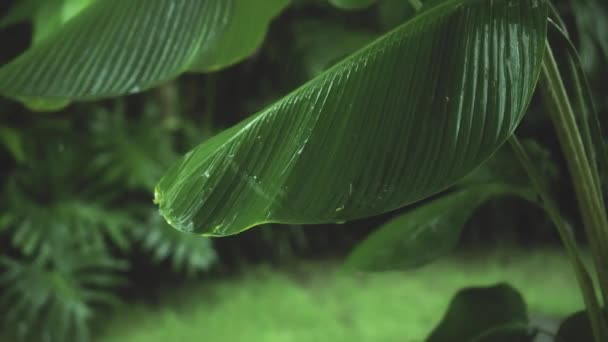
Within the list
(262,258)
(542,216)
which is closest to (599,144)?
(262,258)

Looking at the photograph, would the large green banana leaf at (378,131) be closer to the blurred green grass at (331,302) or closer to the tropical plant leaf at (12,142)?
the blurred green grass at (331,302)

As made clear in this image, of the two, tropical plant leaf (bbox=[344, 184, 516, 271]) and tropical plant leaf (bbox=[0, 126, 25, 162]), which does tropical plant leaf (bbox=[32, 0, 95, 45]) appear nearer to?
tropical plant leaf (bbox=[344, 184, 516, 271])

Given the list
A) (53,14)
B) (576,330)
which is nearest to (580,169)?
(576,330)

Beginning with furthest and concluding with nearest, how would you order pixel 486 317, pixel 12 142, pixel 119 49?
1. pixel 12 142
2. pixel 486 317
3. pixel 119 49

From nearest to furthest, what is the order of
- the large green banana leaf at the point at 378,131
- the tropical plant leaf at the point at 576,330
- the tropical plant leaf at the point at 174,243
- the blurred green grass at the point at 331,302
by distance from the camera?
the large green banana leaf at the point at 378,131 < the tropical plant leaf at the point at 576,330 < the blurred green grass at the point at 331,302 < the tropical plant leaf at the point at 174,243

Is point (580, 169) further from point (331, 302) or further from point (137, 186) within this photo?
point (137, 186)

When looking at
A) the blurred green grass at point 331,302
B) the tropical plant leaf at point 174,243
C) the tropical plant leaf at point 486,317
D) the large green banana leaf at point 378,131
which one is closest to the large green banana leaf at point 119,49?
the large green banana leaf at point 378,131

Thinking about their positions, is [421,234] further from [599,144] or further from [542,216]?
[542,216]
